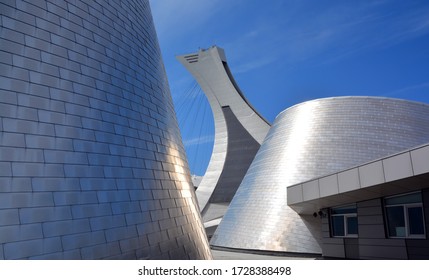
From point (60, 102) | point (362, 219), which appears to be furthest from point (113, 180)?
point (362, 219)

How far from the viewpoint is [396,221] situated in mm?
14148

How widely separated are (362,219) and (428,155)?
20.7 ft

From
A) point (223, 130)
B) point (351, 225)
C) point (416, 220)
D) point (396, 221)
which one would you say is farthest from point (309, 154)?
point (223, 130)

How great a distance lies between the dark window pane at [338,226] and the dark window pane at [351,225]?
47 cm

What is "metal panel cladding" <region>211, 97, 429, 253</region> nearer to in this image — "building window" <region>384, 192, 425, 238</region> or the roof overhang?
the roof overhang

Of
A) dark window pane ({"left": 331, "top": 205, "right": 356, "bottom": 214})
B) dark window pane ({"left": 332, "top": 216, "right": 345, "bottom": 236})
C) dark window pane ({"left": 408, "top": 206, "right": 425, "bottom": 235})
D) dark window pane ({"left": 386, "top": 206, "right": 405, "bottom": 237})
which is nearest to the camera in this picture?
dark window pane ({"left": 408, "top": 206, "right": 425, "bottom": 235})

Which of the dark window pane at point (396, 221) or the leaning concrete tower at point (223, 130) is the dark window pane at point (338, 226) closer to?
the dark window pane at point (396, 221)

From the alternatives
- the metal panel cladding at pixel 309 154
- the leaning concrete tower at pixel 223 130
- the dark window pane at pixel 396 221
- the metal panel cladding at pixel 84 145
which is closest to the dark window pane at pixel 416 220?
the dark window pane at pixel 396 221

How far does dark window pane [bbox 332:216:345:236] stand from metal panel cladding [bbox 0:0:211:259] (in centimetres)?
874

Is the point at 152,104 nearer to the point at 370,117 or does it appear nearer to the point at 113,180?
the point at 113,180

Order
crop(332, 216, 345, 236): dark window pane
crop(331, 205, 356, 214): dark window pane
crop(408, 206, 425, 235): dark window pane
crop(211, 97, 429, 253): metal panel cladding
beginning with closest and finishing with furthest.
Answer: crop(408, 206, 425, 235): dark window pane < crop(331, 205, 356, 214): dark window pane < crop(332, 216, 345, 236): dark window pane < crop(211, 97, 429, 253): metal panel cladding

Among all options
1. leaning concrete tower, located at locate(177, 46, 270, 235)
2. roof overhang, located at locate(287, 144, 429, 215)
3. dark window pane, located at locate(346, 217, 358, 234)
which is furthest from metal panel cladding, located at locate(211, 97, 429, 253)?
leaning concrete tower, located at locate(177, 46, 270, 235)

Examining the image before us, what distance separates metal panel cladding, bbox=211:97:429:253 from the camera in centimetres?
2167

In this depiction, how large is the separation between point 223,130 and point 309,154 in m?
24.0
